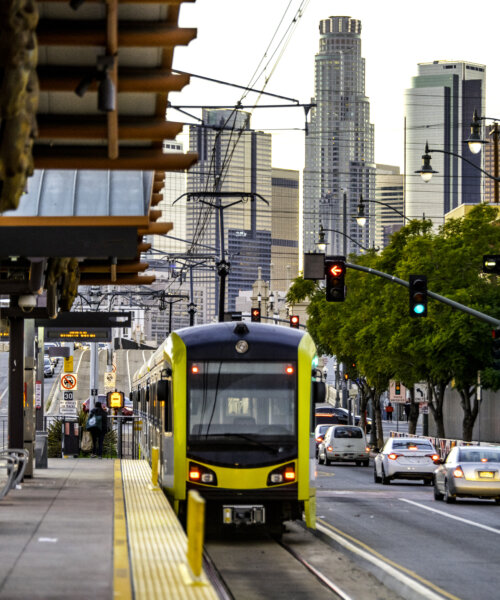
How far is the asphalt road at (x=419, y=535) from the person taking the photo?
1552 centimetres

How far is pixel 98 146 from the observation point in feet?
37.4

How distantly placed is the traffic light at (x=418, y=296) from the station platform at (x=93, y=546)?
8.61m

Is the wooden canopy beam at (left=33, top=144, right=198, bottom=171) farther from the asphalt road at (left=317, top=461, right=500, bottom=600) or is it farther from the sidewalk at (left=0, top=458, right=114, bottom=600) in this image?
the asphalt road at (left=317, top=461, right=500, bottom=600)

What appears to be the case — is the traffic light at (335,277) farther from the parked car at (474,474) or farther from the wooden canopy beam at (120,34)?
the wooden canopy beam at (120,34)

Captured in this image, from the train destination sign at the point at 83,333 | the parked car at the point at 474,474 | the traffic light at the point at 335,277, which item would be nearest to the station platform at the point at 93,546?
the parked car at the point at 474,474

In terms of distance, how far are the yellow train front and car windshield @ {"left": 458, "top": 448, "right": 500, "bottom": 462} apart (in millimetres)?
9465

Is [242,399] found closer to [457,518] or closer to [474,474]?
[457,518]

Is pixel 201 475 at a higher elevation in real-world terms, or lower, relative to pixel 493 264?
lower

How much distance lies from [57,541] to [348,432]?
1326 inches

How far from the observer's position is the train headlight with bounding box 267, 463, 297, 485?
18844mm

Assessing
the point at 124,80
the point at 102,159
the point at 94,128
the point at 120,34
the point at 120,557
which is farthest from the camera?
the point at 120,557

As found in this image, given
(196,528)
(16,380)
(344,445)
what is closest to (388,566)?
(196,528)

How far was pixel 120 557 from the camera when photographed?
44.5ft

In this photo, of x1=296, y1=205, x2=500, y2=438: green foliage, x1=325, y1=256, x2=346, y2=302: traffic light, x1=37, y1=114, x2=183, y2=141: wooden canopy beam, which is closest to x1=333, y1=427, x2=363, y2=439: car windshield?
x1=296, y1=205, x2=500, y2=438: green foliage
